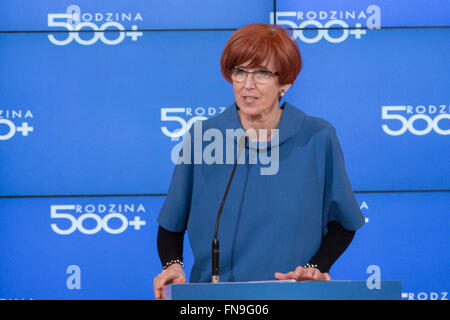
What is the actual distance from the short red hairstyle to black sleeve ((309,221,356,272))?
45 centimetres

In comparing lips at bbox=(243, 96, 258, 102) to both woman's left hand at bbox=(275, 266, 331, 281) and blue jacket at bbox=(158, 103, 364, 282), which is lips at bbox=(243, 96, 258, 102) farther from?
woman's left hand at bbox=(275, 266, 331, 281)

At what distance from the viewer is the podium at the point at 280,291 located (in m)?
0.98

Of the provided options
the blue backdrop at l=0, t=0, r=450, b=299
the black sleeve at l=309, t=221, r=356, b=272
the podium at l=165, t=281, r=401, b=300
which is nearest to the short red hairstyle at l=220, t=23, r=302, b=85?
the black sleeve at l=309, t=221, r=356, b=272

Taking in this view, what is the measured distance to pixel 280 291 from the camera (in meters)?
0.98

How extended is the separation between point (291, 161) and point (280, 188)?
0.08m

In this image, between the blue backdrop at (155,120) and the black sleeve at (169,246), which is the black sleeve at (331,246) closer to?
the black sleeve at (169,246)

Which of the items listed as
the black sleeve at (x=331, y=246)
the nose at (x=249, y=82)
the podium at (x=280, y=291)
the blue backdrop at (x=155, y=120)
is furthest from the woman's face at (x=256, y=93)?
the blue backdrop at (x=155, y=120)

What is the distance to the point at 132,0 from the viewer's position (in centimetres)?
263

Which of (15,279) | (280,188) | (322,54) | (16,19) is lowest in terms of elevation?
(15,279)

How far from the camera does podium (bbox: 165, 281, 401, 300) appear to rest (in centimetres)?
98

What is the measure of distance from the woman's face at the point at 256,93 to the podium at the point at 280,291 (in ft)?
2.25

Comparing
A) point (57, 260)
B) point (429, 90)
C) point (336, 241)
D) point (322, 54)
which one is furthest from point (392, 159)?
point (57, 260)

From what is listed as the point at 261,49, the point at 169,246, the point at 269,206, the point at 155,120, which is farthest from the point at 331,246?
the point at 155,120

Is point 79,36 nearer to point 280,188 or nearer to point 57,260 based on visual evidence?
point 57,260
